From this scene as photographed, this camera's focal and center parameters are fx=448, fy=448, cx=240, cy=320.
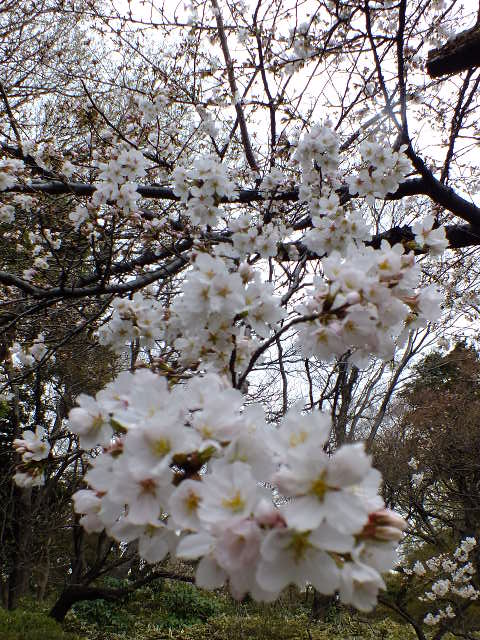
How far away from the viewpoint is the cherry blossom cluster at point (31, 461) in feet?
4.88

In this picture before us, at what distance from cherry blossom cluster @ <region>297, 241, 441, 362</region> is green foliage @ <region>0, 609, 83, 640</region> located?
6075mm

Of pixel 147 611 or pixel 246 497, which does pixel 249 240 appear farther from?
pixel 147 611

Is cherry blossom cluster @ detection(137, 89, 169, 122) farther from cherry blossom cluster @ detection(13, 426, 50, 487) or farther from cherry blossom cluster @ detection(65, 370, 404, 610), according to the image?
cherry blossom cluster @ detection(65, 370, 404, 610)

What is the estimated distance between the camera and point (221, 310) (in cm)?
134

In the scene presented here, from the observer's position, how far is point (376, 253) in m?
1.22

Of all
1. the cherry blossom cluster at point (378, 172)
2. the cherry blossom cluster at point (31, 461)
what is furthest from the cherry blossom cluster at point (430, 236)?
the cherry blossom cluster at point (31, 461)

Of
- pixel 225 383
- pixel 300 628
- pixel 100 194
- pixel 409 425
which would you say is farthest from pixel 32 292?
pixel 409 425

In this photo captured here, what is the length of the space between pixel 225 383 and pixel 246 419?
0.20 meters

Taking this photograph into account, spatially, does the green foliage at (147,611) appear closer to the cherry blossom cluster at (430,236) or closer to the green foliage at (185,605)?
the green foliage at (185,605)

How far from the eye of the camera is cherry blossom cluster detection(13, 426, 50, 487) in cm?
149

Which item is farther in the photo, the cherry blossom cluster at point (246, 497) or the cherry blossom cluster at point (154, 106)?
the cherry blossom cluster at point (154, 106)

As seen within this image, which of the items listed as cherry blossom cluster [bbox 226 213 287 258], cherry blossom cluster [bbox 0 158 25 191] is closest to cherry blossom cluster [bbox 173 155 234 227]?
cherry blossom cluster [bbox 226 213 287 258]

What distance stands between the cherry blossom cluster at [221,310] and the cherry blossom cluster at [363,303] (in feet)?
0.59

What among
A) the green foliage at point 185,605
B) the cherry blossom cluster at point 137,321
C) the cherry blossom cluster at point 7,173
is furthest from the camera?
the green foliage at point 185,605
